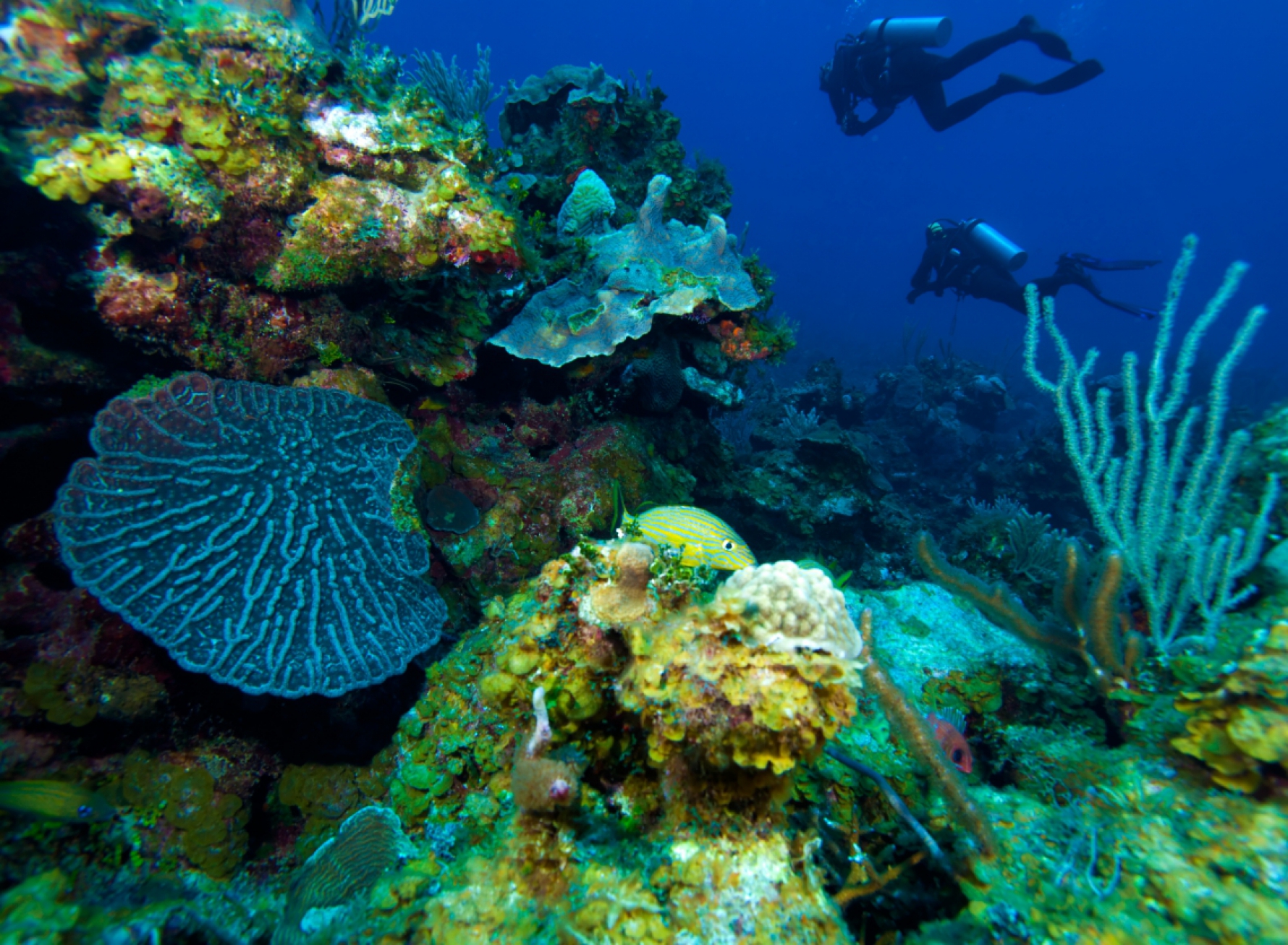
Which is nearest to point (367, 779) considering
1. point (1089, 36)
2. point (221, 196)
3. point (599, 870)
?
point (599, 870)

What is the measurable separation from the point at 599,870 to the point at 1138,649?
2.71m

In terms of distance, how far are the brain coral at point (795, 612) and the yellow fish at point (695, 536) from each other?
109 cm

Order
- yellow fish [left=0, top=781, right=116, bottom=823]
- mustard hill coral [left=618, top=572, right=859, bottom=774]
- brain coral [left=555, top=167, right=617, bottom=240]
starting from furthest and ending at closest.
Result: 1. brain coral [left=555, top=167, right=617, bottom=240]
2. yellow fish [left=0, top=781, right=116, bottom=823]
3. mustard hill coral [left=618, top=572, right=859, bottom=774]

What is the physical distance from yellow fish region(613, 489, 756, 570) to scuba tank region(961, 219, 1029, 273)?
11.8m

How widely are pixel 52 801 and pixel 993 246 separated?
1490 centimetres

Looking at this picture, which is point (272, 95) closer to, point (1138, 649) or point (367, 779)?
point (367, 779)

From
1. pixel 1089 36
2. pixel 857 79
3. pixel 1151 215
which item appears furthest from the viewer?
pixel 1089 36

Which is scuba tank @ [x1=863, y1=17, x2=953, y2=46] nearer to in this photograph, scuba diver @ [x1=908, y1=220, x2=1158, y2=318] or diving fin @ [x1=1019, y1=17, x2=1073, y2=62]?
diving fin @ [x1=1019, y1=17, x2=1073, y2=62]

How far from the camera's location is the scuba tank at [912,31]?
11.5 meters

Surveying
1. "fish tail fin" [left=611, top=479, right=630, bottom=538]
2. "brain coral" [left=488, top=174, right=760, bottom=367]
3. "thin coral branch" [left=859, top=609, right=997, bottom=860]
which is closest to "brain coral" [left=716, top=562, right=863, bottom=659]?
"thin coral branch" [left=859, top=609, right=997, bottom=860]

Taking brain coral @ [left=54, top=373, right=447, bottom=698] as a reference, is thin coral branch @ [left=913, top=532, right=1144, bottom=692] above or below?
above

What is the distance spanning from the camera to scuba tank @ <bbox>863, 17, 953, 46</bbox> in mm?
11477

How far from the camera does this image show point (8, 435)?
269cm

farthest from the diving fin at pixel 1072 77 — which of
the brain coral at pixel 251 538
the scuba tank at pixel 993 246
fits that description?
the brain coral at pixel 251 538
